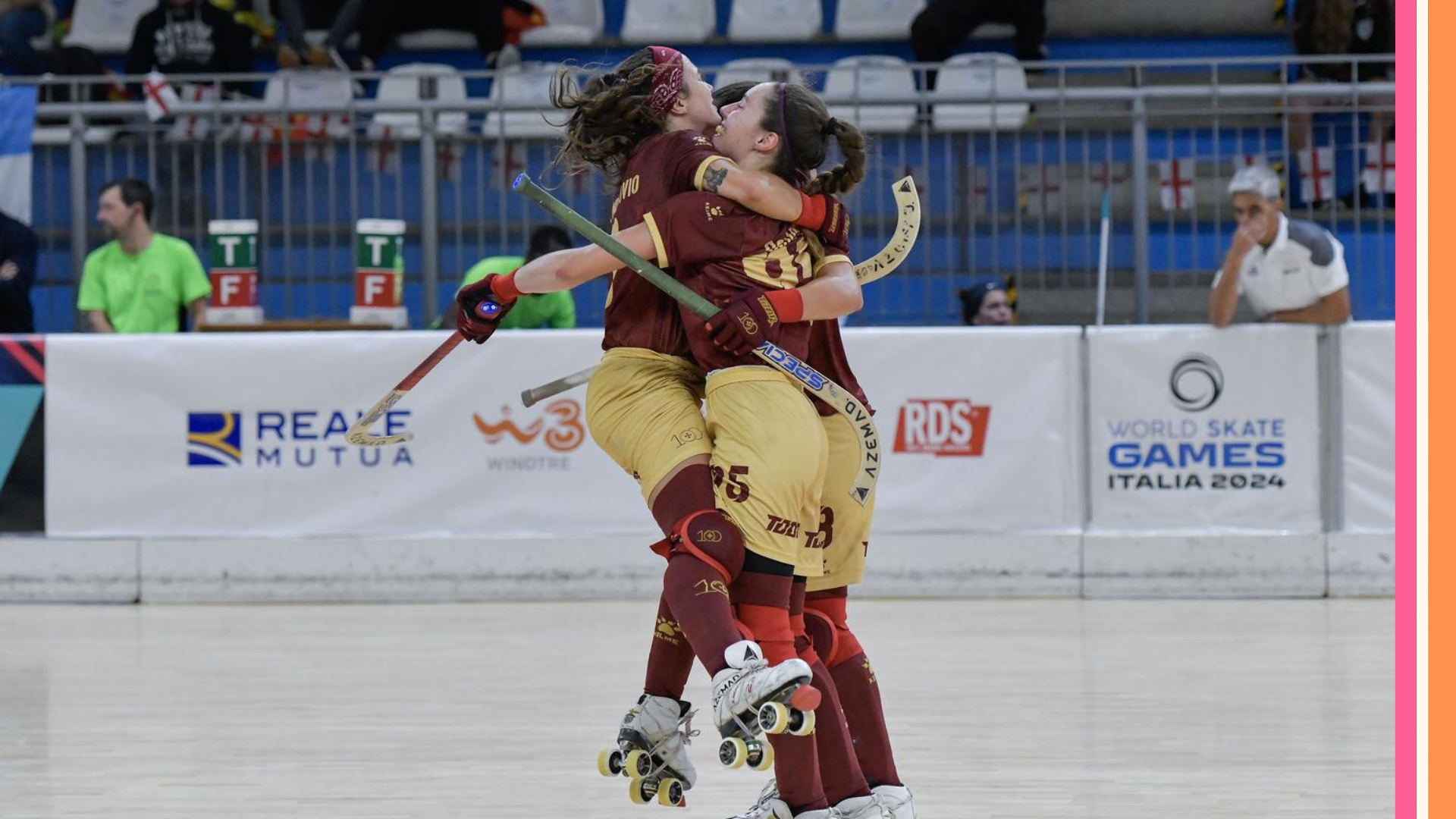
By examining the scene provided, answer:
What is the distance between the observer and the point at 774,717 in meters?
3.67

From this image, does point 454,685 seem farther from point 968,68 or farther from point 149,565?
point 968,68

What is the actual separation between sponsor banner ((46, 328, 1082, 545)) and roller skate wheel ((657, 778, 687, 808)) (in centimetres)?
509

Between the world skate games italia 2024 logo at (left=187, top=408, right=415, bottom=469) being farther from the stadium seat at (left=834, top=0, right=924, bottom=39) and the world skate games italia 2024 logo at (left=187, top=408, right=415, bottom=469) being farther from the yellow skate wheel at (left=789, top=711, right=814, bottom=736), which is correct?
the yellow skate wheel at (left=789, top=711, right=814, bottom=736)

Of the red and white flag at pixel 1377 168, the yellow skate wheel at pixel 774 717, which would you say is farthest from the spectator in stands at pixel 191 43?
the yellow skate wheel at pixel 774 717

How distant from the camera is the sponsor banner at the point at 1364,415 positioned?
931 cm

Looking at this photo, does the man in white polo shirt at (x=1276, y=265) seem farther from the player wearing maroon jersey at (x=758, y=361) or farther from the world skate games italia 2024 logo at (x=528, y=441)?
the player wearing maroon jersey at (x=758, y=361)

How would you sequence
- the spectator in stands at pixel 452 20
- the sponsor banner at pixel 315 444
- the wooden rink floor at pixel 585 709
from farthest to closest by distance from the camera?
the spectator in stands at pixel 452 20 → the sponsor banner at pixel 315 444 → the wooden rink floor at pixel 585 709

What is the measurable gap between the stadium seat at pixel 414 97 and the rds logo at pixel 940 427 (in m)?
2.93

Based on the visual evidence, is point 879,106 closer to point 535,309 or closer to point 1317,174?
point 535,309

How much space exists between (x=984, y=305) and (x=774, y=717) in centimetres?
643

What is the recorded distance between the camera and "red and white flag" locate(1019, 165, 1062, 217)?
1010 centimetres

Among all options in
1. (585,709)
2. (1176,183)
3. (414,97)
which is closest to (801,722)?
(585,709)

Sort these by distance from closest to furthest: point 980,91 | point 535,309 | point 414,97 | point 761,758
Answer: point 761,758 → point 535,309 → point 980,91 → point 414,97

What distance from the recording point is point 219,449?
952 cm
